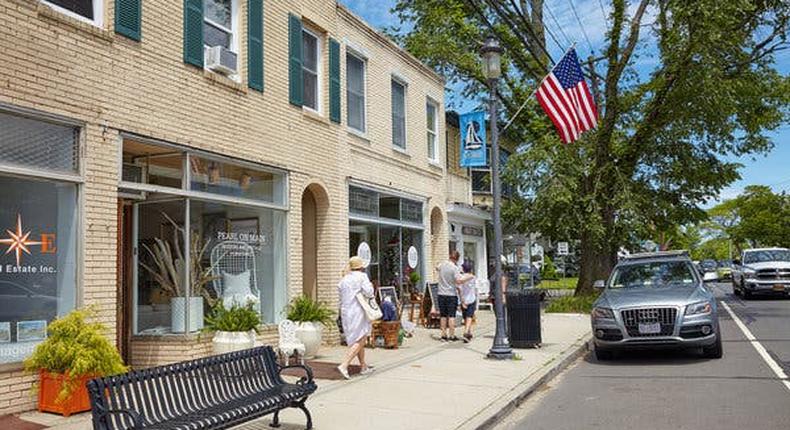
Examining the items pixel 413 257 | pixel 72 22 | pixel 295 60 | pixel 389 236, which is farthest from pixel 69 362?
pixel 413 257

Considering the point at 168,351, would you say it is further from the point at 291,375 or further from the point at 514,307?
the point at 514,307

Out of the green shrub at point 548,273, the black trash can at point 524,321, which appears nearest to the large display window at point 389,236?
the black trash can at point 524,321

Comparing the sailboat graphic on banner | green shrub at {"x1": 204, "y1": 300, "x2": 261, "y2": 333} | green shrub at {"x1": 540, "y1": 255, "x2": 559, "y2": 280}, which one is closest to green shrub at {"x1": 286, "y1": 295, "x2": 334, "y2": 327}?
green shrub at {"x1": 204, "y1": 300, "x2": 261, "y2": 333}

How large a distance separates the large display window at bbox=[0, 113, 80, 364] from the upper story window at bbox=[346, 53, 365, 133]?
23.7 ft

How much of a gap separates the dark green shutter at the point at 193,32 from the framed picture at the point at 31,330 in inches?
160

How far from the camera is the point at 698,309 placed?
10461 millimetres

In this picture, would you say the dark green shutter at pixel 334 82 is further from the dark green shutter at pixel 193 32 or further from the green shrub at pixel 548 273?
the green shrub at pixel 548 273

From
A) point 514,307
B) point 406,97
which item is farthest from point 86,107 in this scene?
point 406,97

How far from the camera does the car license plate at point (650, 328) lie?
10.5 meters

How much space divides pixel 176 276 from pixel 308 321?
215cm

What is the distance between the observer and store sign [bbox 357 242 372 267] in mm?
14477

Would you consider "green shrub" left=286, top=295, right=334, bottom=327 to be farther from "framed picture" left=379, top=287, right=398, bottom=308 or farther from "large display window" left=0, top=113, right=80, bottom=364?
"large display window" left=0, top=113, right=80, bottom=364

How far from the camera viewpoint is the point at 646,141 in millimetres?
22234

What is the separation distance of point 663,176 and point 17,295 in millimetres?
22080
